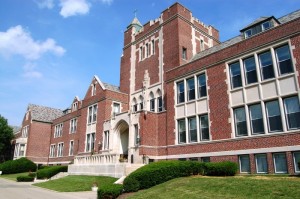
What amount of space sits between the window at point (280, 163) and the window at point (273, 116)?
1683 mm

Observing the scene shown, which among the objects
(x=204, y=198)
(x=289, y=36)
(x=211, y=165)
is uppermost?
(x=289, y=36)

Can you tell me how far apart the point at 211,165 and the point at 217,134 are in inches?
168

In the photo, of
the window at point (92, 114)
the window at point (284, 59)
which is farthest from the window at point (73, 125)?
the window at point (284, 59)

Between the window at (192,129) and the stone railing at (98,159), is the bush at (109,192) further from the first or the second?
the window at (192,129)

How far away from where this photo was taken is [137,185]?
16.3m

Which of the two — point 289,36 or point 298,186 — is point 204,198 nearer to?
point 298,186

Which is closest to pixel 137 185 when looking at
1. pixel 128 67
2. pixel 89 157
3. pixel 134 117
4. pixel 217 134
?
pixel 217 134

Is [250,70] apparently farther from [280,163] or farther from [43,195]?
[43,195]

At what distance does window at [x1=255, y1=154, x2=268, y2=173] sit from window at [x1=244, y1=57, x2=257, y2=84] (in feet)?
18.0

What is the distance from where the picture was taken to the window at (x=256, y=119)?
746 inches

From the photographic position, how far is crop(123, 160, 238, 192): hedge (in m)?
16.3

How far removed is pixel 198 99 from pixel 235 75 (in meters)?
3.91

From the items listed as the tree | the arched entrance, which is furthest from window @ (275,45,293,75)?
the tree

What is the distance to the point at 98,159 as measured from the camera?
88.5ft
